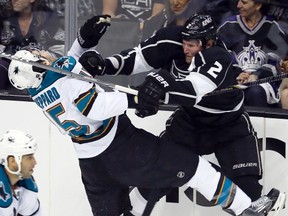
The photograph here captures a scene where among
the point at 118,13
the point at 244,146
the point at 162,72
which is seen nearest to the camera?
the point at 162,72

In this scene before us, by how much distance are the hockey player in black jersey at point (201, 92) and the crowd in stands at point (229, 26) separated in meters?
0.23

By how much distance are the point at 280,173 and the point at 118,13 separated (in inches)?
46.0

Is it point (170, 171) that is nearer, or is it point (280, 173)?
point (170, 171)

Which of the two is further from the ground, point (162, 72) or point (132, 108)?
point (162, 72)

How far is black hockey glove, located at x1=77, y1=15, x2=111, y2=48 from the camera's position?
246 inches

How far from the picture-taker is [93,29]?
20.5 feet

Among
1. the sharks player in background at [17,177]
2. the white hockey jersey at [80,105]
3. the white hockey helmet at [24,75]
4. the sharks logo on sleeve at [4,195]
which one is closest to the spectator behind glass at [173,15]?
the white hockey jersey at [80,105]

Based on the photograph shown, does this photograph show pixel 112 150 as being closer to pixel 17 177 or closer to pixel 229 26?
pixel 17 177

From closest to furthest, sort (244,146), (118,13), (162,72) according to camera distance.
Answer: (162,72)
(244,146)
(118,13)

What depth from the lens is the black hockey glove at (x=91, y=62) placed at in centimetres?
626

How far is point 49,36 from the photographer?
6867 millimetres

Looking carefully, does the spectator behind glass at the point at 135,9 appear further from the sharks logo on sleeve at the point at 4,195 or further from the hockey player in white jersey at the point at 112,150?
the sharks logo on sleeve at the point at 4,195

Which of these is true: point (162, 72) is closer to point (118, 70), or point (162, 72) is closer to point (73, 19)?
point (118, 70)

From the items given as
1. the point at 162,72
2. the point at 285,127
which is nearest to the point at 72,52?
the point at 162,72
